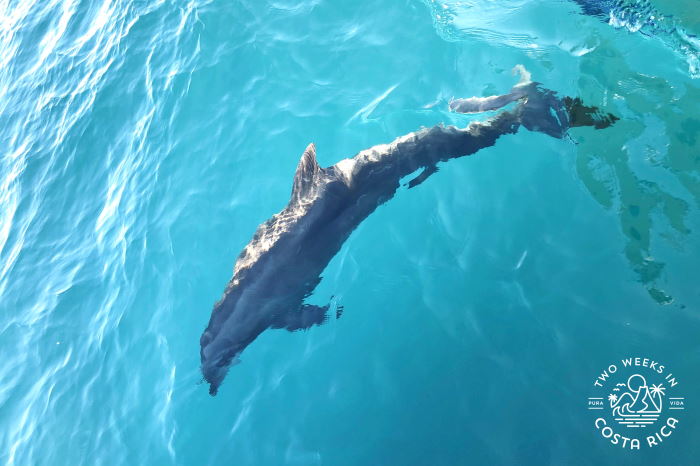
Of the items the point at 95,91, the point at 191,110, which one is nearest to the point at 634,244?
the point at 191,110

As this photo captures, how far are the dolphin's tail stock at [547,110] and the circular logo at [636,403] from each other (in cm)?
344

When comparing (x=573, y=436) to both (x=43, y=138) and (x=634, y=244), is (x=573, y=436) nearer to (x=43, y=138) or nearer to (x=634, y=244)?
(x=634, y=244)

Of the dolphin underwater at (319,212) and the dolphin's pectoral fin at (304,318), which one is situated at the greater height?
the dolphin underwater at (319,212)

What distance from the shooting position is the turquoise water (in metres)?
6.05

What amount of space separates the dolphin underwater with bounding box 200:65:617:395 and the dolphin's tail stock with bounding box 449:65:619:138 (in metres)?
0.01

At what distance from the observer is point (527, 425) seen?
18.9 ft

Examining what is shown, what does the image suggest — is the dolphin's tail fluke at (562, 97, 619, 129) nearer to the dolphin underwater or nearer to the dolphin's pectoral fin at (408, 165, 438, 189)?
the dolphin underwater

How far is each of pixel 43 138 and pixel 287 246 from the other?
9.15 metres

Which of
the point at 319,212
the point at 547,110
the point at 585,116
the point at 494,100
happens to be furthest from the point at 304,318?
the point at 585,116

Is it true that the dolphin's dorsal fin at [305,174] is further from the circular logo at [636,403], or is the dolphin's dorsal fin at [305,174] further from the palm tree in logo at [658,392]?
the palm tree in logo at [658,392]

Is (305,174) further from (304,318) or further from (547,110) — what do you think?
→ (547,110)

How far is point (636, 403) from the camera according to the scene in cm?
541

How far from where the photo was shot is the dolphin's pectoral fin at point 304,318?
286 inches

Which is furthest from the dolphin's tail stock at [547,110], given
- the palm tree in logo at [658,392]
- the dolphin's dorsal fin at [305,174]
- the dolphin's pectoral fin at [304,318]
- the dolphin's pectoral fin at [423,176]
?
the dolphin's pectoral fin at [304,318]
